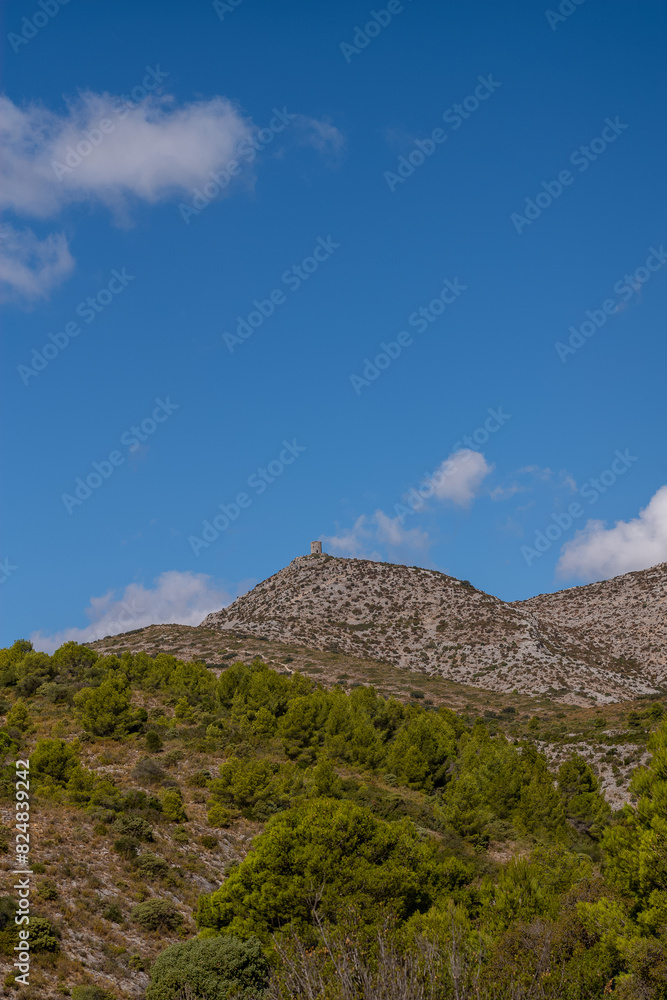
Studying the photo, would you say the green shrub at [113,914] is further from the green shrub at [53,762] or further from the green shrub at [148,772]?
the green shrub at [148,772]

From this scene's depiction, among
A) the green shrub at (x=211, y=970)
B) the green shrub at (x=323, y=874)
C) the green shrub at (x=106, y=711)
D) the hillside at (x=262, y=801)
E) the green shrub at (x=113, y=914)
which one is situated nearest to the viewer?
the green shrub at (x=211, y=970)

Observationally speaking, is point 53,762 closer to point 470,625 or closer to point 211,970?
point 211,970

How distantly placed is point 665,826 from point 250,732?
35.0 metres

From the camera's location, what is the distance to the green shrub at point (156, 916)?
24609mm

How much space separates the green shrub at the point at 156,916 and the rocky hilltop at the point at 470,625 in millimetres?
58512

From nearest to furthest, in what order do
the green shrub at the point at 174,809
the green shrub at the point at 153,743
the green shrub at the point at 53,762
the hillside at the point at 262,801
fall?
the hillside at the point at 262,801 → the green shrub at the point at 174,809 → the green shrub at the point at 53,762 → the green shrub at the point at 153,743

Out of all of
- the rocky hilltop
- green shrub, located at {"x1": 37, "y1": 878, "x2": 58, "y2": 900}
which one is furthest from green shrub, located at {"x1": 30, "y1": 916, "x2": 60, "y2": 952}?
the rocky hilltop

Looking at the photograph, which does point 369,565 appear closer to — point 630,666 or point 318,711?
point 630,666

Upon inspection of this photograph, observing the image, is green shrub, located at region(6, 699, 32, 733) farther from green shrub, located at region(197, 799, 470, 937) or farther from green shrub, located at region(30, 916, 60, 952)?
green shrub, located at region(197, 799, 470, 937)

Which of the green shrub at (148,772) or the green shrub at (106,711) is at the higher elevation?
the green shrub at (106,711)

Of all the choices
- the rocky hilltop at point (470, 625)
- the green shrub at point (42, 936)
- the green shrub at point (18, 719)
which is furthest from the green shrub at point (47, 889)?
the rocky hilltop at point (470, 625)

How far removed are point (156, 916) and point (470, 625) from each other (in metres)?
73.2

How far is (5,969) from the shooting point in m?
19.5

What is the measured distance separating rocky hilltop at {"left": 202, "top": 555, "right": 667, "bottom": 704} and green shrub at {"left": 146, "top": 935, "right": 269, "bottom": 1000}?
62.3m
